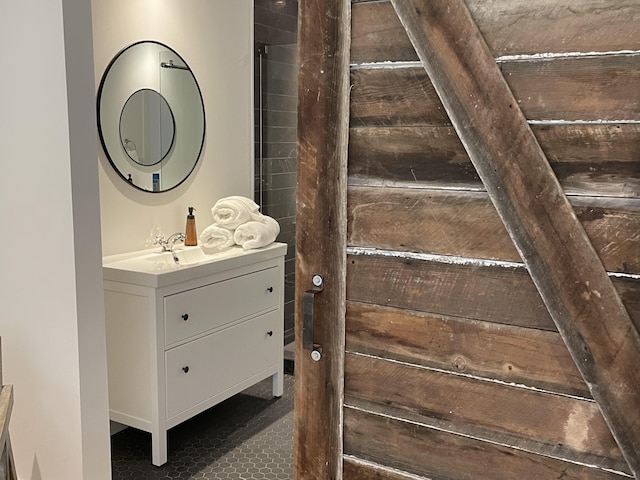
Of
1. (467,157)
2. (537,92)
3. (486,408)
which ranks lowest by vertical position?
(486,408)

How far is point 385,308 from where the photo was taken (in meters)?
1.51

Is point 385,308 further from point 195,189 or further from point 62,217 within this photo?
point 195,189

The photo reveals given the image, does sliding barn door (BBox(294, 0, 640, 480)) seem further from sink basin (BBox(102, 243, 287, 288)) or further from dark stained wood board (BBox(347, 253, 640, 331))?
sink basin (BBox(102, 243, 287, 288))

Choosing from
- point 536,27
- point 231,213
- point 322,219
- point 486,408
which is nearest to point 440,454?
point 486,408

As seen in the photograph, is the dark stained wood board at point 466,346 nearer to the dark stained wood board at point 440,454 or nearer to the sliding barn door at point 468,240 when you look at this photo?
the sliding barn door at point 468,240

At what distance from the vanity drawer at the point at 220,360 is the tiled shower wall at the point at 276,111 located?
565 millimetres

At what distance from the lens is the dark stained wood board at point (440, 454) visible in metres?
1.38

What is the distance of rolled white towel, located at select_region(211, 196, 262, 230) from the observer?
3.14 metres

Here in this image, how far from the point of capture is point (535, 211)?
4.27 feet

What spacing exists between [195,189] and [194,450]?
1.25 meters

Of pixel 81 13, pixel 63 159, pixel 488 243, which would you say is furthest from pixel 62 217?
pixel 488 243

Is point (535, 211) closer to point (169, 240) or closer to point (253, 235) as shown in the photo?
point (253, 235)

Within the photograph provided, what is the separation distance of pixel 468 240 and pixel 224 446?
6.09 feet

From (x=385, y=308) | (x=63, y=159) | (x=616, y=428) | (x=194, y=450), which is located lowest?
(x=194, y=450)
